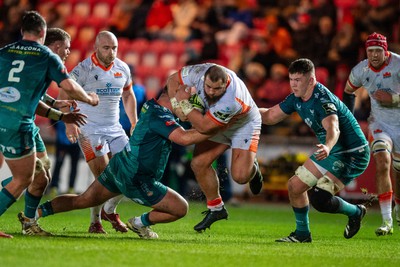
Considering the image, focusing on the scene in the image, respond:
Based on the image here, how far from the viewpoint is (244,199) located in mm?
17906

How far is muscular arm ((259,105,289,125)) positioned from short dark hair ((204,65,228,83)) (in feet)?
4.91

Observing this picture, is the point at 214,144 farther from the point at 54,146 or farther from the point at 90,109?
the point at 54,146

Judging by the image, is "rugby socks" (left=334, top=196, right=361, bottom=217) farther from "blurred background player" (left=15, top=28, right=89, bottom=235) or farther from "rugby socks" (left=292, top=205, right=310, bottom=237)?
"blurred background player" (left=15, top=28, right=89, bottom=235)

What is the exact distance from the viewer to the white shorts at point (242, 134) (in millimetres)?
10359

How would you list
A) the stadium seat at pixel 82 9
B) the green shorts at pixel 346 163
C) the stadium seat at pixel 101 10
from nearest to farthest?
1. the green shorts at pixel 346 163
2. the stadium seat at pixel 101 10
3. the stadium seat at pixel 82 9

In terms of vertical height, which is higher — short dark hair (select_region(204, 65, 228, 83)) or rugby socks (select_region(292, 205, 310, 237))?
short dark hair (select_region(204, 65, 228, 83))

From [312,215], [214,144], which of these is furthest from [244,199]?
[214,144]

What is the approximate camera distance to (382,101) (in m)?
12.0

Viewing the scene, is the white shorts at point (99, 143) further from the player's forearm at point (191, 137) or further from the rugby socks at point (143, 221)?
the player's forearm at point (191, 137)

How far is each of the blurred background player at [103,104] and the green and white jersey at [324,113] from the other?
7.05ft

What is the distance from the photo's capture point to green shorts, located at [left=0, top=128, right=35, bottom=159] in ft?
28.4

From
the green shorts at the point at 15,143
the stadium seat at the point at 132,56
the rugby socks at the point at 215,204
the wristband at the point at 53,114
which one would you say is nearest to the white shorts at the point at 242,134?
the rugby socks at the point at 215,204

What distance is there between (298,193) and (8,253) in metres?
3.70

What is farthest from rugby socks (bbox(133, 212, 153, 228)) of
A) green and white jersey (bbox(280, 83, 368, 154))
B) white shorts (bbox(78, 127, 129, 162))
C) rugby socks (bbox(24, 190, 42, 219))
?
green and white jersey (bbox(280, 83, 368, 154))
